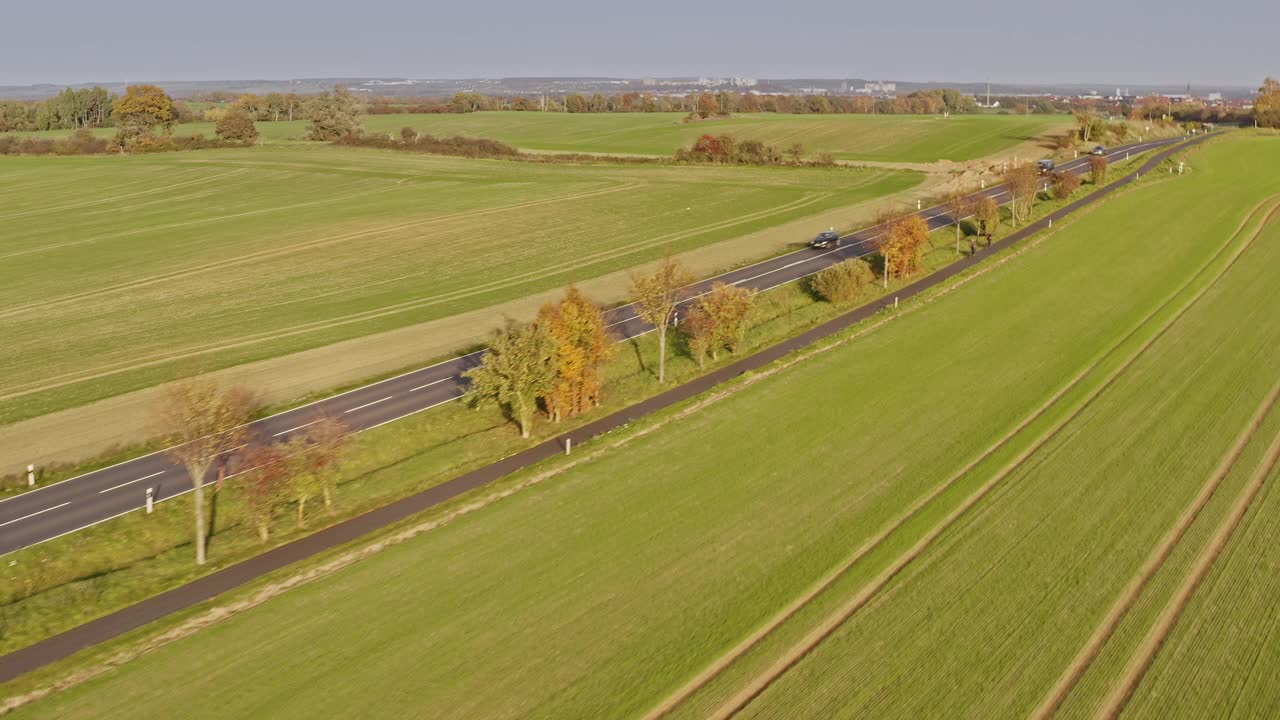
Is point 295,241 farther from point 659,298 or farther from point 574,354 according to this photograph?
point 574,354

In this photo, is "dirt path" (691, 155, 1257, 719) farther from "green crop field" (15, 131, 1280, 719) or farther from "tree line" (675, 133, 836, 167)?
"tree line" (675, 133, 836, 167)

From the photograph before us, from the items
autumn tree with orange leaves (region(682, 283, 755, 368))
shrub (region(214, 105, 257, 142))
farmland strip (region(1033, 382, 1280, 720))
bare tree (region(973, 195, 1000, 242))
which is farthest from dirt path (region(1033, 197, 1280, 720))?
shrub (region(214, 105, 257, 142))

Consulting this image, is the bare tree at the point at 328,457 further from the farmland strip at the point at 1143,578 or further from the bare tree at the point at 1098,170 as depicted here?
the bare tree at the point at 1098,170

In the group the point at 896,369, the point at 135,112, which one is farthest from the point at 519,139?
the point at 896,369

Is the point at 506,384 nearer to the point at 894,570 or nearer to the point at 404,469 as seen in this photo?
the point at 404,469

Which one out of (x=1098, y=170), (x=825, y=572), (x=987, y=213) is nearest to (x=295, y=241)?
(x=987, y=213)

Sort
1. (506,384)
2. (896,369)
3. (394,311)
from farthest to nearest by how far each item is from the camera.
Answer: (394,311) < (896,369) < (506,384)

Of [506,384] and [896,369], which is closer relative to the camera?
[506,384]
